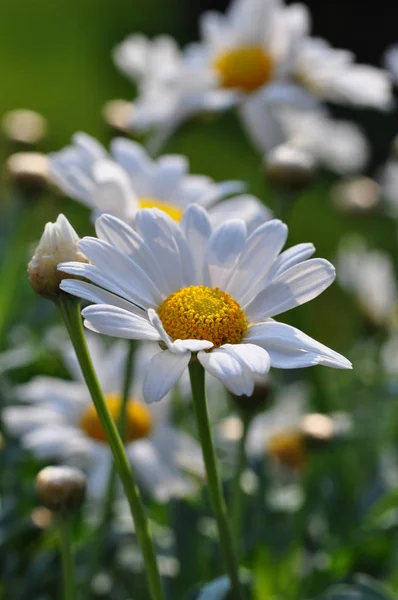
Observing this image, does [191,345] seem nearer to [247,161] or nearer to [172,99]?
[172,99]

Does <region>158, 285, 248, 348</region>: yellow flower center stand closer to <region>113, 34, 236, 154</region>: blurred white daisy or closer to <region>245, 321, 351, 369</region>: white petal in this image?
<region>245, 321, 351, 369</region>: white petal

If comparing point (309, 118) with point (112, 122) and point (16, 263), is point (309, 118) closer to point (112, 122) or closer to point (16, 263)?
point (112, 122)

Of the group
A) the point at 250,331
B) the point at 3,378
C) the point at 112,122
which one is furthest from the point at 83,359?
the point at 112,122

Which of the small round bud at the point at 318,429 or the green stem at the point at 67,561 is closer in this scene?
the green stem at the point at 67,561

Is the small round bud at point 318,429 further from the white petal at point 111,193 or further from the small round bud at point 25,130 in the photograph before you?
the small round bud at point 25,130

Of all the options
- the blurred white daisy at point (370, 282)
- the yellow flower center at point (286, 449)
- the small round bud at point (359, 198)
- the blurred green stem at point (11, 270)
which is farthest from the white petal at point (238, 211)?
the small round bud at point (359, 198)

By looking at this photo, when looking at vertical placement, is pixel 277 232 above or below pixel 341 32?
below
